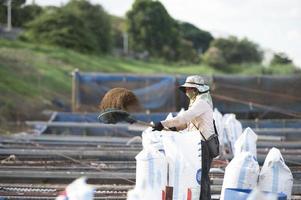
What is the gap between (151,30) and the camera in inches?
2014

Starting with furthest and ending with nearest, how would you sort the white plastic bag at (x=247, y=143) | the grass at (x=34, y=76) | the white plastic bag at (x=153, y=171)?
the grass at (x=34, y=76) < the white plastic bag at (x=247, y=143) < the white plastic bag at (x=153, y=171)

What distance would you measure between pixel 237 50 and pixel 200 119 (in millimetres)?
59766

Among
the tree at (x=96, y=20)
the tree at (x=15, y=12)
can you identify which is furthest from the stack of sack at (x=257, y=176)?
the tree at (x=96, y=20)

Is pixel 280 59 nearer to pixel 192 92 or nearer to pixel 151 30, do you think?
pixel 151 30

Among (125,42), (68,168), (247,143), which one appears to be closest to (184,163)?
(247,143)

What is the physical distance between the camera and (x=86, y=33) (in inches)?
1559

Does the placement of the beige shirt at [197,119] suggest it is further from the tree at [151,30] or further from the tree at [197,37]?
the tree at [197,37]

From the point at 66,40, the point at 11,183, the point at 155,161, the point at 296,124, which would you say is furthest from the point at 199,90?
the point at 66,40

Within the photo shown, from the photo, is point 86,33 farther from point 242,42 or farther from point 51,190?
point 51,190

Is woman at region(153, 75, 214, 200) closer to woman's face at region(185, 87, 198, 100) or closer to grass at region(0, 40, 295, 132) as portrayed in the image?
woman's face at region(185, 87, 198, 100)

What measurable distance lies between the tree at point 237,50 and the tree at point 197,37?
6602mm

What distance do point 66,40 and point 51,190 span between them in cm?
3308

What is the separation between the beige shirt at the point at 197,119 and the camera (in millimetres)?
5152

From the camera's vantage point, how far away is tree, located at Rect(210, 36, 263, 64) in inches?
2467
